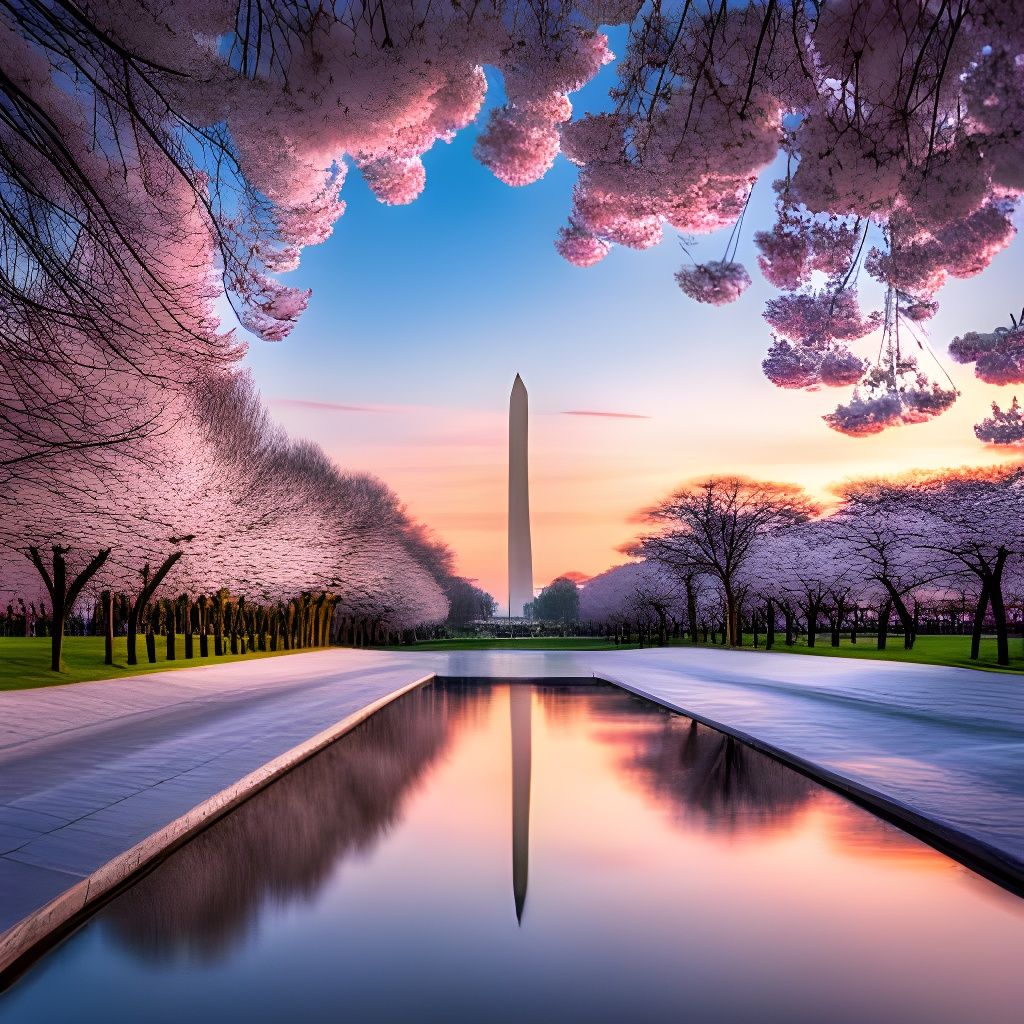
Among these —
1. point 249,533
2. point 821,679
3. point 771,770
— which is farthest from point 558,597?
point 771,770

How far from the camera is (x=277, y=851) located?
7324 mm

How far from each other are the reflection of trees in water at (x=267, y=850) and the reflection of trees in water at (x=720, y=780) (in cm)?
285

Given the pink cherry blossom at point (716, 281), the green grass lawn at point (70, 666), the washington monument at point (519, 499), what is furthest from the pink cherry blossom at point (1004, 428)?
the washington monument at point (519, 499)

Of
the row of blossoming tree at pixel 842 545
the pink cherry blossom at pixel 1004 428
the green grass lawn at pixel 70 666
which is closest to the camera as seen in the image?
the pink cherry blossom at pixel 1004 428

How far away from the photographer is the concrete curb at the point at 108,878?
4.72m

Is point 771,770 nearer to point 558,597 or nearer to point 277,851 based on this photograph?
point 277,851

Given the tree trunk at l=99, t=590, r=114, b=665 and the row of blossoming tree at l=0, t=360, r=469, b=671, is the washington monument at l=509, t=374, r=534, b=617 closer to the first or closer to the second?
the row of blossoming tree at l=0, t=360, r=469, b=671

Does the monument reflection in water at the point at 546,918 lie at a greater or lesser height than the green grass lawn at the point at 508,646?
greater

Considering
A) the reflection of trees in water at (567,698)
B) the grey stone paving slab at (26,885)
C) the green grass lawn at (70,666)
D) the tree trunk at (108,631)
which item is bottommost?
the reflection of trees in water at (567,698)

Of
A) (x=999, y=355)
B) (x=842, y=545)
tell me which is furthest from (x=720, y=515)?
(x=999, y=355)

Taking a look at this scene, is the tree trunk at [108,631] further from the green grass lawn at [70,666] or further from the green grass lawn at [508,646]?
the green grass lawn at [508,646]

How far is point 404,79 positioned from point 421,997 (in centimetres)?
530

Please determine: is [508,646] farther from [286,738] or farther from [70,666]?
[286,738]

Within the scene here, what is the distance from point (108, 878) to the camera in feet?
19.2
